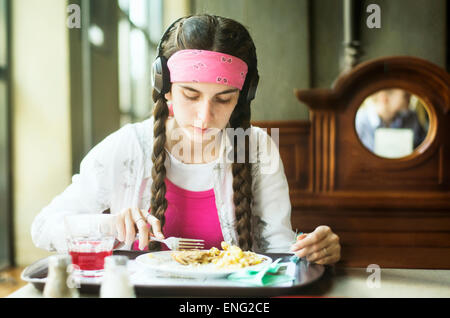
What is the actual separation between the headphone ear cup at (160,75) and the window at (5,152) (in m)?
0.39

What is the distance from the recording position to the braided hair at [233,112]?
0.81 metres

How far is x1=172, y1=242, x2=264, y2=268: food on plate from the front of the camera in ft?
2.01

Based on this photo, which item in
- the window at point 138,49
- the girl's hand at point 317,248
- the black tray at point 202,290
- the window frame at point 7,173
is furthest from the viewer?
the window frame at point 7,173

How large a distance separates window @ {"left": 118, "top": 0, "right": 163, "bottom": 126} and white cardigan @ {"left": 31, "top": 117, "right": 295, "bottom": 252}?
2.7 inches

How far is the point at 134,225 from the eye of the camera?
0.62m

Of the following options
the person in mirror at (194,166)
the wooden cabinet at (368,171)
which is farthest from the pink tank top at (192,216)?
the wooden cabinet at (368,171)

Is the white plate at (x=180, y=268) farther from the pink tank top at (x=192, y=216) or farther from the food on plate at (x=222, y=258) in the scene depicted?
the pink tank top at (x=192, y=216)

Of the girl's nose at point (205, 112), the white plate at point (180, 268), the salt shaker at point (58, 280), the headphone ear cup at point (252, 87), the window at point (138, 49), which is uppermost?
the window at point (138, 49)

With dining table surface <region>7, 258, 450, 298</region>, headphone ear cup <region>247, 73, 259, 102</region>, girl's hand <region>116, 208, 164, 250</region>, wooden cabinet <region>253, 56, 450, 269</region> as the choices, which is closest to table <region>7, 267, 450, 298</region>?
dining table surface <region>7, 258, 450, 298</region>

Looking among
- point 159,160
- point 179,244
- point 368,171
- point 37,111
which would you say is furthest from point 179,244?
point 368,171

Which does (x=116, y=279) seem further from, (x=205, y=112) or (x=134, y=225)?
(x=205, y=112)

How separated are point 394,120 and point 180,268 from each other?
1.07 m

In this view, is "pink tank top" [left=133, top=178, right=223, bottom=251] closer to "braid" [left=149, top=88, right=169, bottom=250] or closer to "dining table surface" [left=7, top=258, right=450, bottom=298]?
"braid" [left=149, top=88, right=169, bottom=250]

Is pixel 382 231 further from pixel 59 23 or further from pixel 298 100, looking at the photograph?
pixel 59 23
